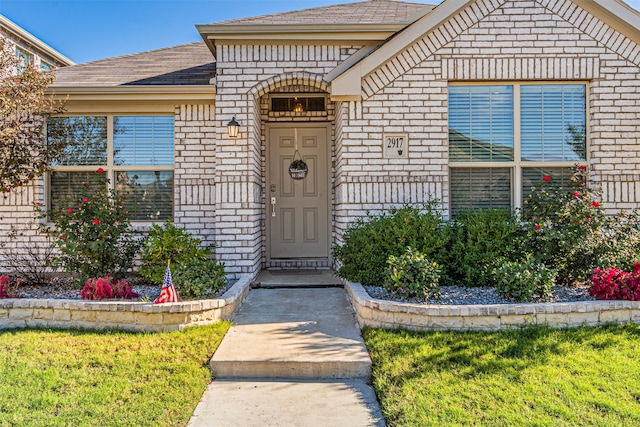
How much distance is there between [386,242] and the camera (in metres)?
5.73

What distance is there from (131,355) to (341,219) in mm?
3432

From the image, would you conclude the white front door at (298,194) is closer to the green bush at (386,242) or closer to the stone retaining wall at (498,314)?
the green bush at (386,242)

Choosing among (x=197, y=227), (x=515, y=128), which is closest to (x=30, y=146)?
(x=197, y=227)

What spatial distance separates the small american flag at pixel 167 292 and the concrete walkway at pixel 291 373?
29.4 inches

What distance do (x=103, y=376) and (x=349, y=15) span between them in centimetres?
645

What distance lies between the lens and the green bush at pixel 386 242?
5684 millimetres

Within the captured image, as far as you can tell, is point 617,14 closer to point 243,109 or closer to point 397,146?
point 397,146

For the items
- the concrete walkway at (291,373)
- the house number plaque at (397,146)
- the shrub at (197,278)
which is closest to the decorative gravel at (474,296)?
the concrete walkway at (291,373)

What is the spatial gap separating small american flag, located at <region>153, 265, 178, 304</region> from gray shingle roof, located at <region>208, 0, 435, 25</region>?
3.93 m

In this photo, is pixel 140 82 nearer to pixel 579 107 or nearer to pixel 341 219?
pixel 341 219

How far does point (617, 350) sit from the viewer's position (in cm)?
411

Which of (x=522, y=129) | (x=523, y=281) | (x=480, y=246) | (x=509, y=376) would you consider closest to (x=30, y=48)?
(x=522, y=129)

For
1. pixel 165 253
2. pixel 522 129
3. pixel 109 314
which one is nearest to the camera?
pixel 109 314

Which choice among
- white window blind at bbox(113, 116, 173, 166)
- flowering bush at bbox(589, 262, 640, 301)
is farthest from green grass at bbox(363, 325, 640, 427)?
white window blind at bbox(113, 116, 173, 166)
